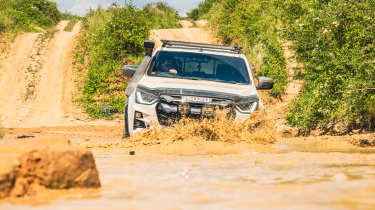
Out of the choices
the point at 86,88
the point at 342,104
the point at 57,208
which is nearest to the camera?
the point at 57,208

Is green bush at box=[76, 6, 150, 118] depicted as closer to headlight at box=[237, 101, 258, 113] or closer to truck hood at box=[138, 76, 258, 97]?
truck hood at box=[138, 76, 258, 97]

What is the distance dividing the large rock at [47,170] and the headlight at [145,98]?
3.79m

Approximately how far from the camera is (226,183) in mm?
3893

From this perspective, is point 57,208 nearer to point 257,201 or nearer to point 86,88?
point 257,201

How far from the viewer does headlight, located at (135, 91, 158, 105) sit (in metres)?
7.25

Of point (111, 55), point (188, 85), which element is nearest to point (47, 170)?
point (188, 85)

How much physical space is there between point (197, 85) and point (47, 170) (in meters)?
4.25

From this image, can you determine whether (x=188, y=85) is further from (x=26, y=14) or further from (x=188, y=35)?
(x=26, y=14)

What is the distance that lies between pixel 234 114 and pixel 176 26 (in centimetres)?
2566

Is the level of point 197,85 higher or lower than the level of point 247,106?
higher

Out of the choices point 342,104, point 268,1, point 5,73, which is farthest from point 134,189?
point 268,1

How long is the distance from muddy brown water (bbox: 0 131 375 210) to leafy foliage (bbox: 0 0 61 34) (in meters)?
19.3

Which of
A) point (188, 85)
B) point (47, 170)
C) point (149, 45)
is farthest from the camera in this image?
point (149, 45)

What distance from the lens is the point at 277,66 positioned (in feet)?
48.6
